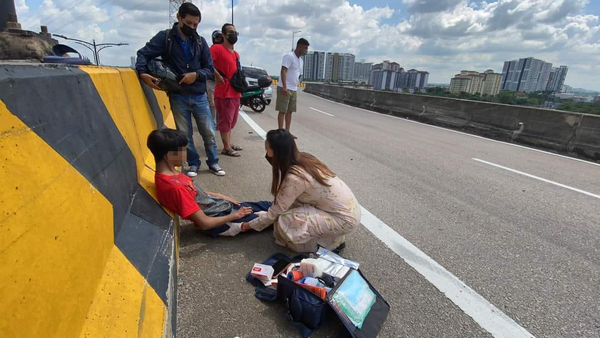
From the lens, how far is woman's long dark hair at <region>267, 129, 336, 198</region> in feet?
8.44

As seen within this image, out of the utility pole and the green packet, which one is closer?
the green packet

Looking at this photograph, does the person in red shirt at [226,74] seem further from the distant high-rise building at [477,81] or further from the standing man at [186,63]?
the distant high-rise building at [477,81]

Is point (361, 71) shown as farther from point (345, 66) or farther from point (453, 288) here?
point (453, 288)

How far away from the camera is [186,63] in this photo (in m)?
3.78

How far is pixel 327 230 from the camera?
2.62 m

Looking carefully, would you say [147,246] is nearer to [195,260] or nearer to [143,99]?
[195,260]

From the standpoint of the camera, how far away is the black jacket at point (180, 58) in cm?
350

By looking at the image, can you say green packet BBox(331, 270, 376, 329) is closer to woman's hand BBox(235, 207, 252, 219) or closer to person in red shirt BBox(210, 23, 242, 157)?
woman's hand BBox(235, 207, 252, 219)

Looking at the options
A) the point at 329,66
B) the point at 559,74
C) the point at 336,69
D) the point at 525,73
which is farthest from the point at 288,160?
the point at 329,66

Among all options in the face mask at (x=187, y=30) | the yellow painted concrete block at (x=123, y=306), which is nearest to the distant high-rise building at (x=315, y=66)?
the face mask at (x=187, y=30)

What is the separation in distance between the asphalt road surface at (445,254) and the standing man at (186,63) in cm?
88

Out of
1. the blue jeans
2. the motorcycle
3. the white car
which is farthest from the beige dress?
the white car

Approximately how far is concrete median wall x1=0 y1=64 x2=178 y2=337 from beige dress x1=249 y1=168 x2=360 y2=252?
36.4 inches

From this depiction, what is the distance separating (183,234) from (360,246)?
1.61 metres
